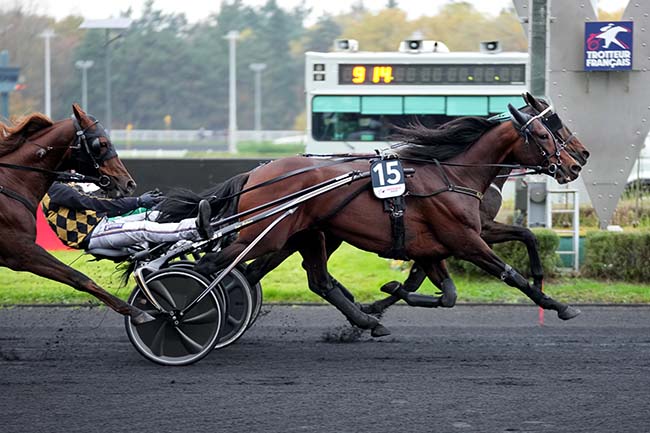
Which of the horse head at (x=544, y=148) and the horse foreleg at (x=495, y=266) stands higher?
the horse head at (x=544, y=148)

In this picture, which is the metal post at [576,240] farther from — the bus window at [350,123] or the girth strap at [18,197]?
the bus window at [350,123]

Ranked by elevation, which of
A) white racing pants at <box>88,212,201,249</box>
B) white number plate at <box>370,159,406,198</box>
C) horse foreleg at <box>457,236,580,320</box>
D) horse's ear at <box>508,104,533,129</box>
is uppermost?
horse's ear at <box>508,104,533,129</box>

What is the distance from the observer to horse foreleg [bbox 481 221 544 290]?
23.8 ft

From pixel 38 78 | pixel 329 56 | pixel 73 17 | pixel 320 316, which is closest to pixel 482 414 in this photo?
pixel 320 316

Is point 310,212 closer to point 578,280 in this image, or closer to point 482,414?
point 482,414

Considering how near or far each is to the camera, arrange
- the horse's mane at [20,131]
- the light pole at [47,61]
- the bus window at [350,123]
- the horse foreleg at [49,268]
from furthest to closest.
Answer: the light pole at [47,61] → the bus window at [350,123] → the horse's mane at [20,131] → the horse foreleg at [49,268]

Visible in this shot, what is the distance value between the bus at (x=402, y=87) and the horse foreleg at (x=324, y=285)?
10.3 meters

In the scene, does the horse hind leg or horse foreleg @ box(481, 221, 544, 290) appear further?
horse foreleg @ box(481, 221, 544, 290)

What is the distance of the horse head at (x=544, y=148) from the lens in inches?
278

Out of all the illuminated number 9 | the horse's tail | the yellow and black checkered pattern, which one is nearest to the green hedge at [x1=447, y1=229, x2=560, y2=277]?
the horse's tail

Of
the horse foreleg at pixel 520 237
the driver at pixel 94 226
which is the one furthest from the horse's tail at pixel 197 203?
the horse foreleg at pixel 520 237

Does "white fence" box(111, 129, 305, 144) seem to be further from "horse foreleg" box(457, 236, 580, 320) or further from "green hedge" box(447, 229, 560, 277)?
"horse foreleg" box(457, 236, 580, 320)

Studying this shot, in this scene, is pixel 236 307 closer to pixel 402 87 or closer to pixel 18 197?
pixel 18 197

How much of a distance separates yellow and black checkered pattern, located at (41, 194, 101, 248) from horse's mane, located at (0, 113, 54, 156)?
48cm
